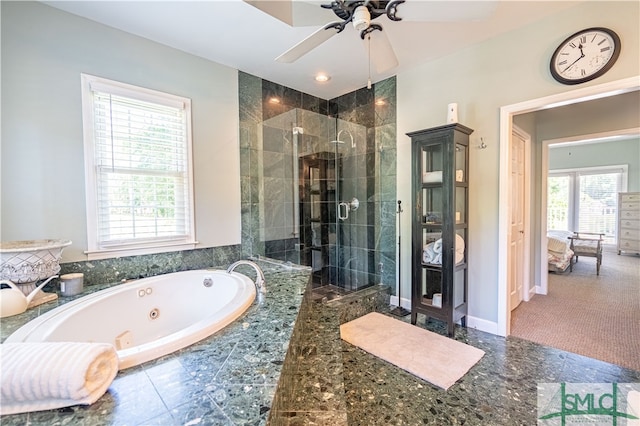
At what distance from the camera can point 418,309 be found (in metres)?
2.76

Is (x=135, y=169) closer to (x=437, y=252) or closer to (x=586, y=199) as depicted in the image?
(x=437, y=252)

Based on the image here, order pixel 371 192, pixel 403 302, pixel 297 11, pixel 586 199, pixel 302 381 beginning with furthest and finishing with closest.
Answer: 1. pixel 586 199
2. pixel 371 192
3. pixel 403 302
4. pixel 297 11
5. pixel 302 381

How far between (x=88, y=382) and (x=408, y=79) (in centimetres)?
348

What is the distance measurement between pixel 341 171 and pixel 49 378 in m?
3.13

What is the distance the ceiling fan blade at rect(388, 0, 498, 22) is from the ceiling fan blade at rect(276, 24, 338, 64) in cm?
44

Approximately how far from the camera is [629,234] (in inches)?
240

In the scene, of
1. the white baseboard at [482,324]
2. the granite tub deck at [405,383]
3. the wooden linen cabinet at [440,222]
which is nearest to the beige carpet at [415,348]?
the granite tub deck at [405,383]

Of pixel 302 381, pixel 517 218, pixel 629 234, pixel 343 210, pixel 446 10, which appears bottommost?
pixel 302 381

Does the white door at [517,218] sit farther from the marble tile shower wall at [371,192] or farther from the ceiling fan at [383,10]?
the ceiling fan at [383,10]

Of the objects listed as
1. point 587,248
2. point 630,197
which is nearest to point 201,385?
point 587,248

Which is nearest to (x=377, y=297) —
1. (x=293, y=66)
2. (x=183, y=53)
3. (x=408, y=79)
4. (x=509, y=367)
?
(x=509, y=367)

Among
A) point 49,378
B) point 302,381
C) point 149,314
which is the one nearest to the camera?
point 49,378

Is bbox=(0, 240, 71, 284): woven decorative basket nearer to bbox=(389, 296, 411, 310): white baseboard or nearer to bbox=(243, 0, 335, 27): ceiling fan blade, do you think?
bbox=(243, 0, 335, 27): ceiling fan blade

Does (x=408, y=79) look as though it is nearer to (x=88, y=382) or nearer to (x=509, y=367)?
(x=509, y=367)
